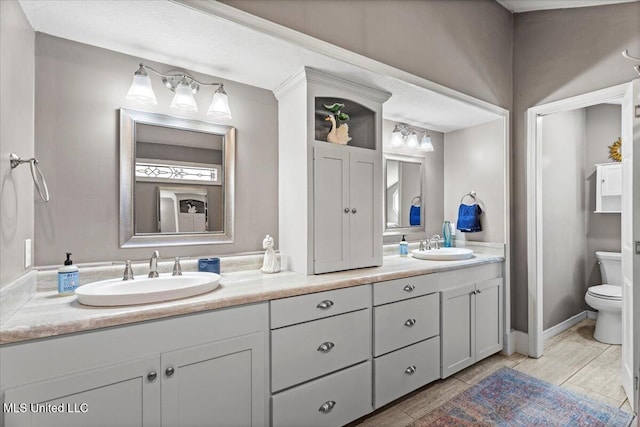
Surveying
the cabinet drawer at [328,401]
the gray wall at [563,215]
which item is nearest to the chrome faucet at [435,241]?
the gray wall at [563,215]

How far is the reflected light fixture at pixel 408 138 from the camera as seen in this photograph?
291 cm

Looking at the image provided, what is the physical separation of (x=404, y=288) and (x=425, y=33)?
1.78 meters

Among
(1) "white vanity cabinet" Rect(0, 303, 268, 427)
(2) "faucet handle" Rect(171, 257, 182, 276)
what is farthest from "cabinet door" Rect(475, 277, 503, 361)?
(2) "faucet handle" Rect(171, 257, 182, 276)

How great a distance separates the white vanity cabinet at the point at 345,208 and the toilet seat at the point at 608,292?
90.9 inches

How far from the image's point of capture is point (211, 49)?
1.73m

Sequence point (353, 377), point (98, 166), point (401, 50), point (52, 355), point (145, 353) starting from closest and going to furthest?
point (52, 355) < point (145, 353) < point (98, 166) < point (353, 377) < point (401, 50)

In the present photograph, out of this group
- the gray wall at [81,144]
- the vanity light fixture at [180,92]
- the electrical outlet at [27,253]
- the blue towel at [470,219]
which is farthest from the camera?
the blue towel at [470,219]

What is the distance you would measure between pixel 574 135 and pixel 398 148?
7.01ft

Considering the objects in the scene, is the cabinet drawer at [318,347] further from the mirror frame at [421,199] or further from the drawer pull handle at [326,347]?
the mirror frame at [421,199]

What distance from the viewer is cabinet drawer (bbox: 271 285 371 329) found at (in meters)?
1.62

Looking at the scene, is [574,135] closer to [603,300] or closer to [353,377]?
[603,300]

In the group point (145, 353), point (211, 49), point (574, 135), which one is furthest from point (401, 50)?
point (574, 135)

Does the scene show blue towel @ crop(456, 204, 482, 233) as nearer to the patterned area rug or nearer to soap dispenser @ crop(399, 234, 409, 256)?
soap dispenser @ crop(399, 234, 409, 256)

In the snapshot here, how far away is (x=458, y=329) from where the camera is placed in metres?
2.43
